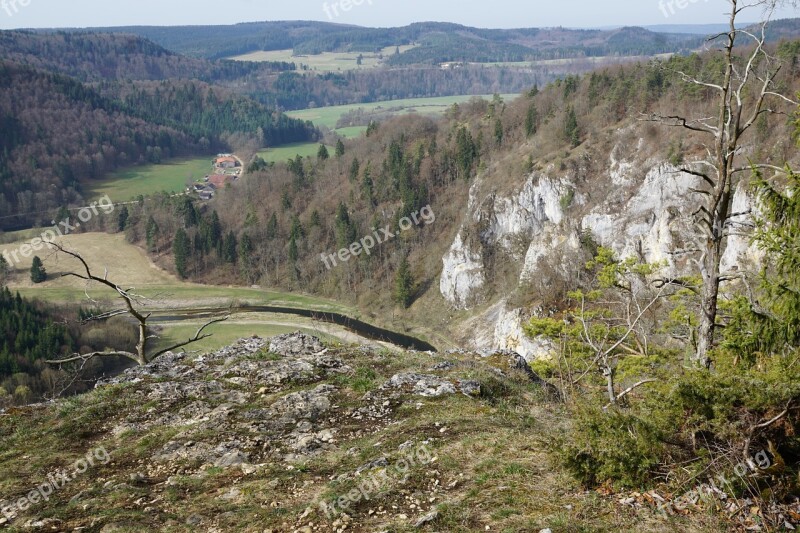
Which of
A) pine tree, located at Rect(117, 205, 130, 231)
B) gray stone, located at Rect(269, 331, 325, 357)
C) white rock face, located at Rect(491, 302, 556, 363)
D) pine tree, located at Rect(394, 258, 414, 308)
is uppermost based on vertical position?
gray stone, located at Rect(269, 331, 325, 357)

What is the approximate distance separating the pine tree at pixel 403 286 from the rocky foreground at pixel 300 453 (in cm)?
8378

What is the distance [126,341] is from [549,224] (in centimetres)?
7132

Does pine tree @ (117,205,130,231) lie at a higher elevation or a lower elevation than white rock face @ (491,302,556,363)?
higher

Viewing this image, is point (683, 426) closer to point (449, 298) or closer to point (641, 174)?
point (641, 174)

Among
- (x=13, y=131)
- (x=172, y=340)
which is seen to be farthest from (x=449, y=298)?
(x=13, y=131)

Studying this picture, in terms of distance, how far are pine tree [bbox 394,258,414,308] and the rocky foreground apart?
83777 mm

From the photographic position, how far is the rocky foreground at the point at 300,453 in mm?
10406

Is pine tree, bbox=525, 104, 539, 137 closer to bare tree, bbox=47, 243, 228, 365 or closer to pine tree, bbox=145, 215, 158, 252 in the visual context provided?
pine tree, bbox=145, 215, 158, 252

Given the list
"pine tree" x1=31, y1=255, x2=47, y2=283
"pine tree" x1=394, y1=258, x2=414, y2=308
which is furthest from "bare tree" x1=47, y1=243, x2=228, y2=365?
"pine tree" x1=31, y1=255, x2=47, y2=283

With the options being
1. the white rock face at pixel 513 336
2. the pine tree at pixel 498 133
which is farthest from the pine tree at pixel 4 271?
the pine tree at pixel 498 133

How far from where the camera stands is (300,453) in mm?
14219

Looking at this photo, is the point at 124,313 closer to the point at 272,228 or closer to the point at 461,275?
the point at 461,275

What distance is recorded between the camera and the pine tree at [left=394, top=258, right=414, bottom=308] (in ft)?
347

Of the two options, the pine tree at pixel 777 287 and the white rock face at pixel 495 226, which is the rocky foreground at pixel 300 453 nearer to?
the pine tree at pixel 777 287
